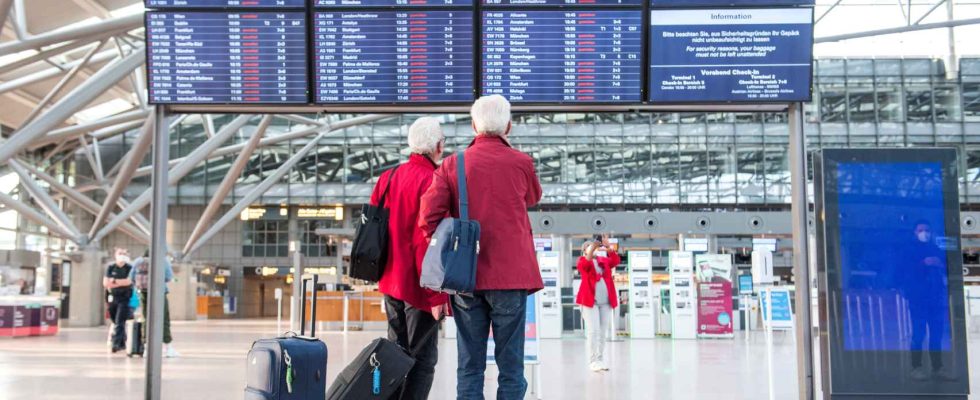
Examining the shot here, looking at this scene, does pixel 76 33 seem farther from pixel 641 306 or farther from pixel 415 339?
pixel 415 339

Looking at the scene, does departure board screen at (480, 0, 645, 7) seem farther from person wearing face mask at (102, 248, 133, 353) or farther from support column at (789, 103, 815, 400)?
person wearing face mask at (102, 248, 133, 353)

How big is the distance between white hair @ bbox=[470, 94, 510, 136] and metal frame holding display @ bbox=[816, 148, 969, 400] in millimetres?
3040

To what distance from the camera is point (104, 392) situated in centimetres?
837

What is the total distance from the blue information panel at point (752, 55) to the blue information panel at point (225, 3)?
10.0 ft

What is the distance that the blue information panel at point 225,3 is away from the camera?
7.27 meters

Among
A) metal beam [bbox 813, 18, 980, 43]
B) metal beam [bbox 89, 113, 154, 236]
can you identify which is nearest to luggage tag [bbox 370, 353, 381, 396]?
metal beam [bbox 813, 18, 980, 43]

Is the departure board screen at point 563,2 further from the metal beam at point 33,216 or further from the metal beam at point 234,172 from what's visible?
the metal beam at point 33,216


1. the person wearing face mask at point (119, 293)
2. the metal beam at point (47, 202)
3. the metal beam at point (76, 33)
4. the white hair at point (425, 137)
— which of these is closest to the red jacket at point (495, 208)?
the white hair at point (425, 137)

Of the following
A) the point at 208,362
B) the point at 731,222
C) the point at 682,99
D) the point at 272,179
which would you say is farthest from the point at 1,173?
the point at 682,99

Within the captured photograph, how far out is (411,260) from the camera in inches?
217

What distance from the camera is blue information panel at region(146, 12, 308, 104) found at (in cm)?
725

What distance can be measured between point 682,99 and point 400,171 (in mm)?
2518

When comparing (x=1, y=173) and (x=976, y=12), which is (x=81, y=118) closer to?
(x=1, y=173)

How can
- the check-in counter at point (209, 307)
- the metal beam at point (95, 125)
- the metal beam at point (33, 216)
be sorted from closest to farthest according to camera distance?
1. the metal beam at point (33, 216)
2. the metal beam at point (95, 125)
3. the check-in counter at point (209, 307)
